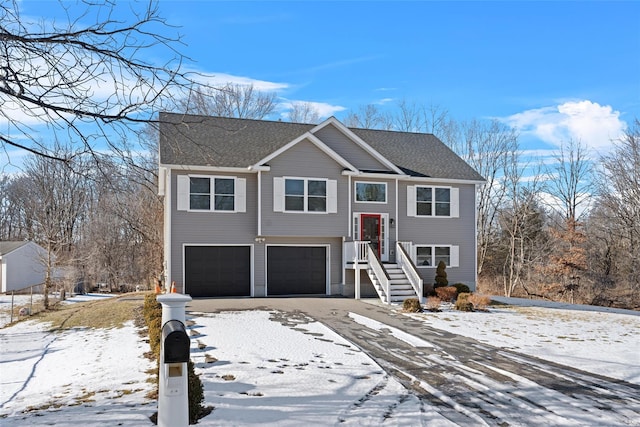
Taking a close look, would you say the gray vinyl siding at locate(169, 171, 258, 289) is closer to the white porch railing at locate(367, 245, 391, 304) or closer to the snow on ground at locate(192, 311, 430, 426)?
the white porch railing at locate(367, 245, 391, 304)

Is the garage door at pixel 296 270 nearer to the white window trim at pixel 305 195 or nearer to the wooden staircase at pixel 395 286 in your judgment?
the white window trim at pixel 305 195

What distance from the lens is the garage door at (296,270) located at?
63.0ft

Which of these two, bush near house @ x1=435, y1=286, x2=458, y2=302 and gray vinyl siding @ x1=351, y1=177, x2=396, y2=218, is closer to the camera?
bush near house @ x1=435, y1=286, x2=458, y2=302

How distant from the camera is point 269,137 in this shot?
21.0 m

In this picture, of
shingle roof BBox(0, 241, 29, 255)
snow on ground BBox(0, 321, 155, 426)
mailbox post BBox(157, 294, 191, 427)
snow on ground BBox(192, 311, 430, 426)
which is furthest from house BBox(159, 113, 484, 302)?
shingle roof BBox(0, 241, 29, 255)

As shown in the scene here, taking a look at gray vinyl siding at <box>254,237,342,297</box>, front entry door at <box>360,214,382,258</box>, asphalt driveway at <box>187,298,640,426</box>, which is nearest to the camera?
asphalt driveway at <box>187,298,640,426</box>

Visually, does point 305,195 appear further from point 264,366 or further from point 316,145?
point 264,366

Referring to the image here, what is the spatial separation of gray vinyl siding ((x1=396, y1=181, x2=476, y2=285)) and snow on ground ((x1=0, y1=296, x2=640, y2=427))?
598 cm

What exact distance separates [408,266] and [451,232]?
4.02m

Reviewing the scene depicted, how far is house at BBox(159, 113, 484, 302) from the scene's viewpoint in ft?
58.9

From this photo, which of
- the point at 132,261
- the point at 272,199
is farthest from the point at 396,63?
the point at 132,261

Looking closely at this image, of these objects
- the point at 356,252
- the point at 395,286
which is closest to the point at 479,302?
the point at 395,286

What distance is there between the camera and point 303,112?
1543 inches

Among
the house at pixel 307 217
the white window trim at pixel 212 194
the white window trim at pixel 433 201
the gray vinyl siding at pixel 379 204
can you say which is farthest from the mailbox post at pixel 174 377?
the white window trim at pixel 433 201
